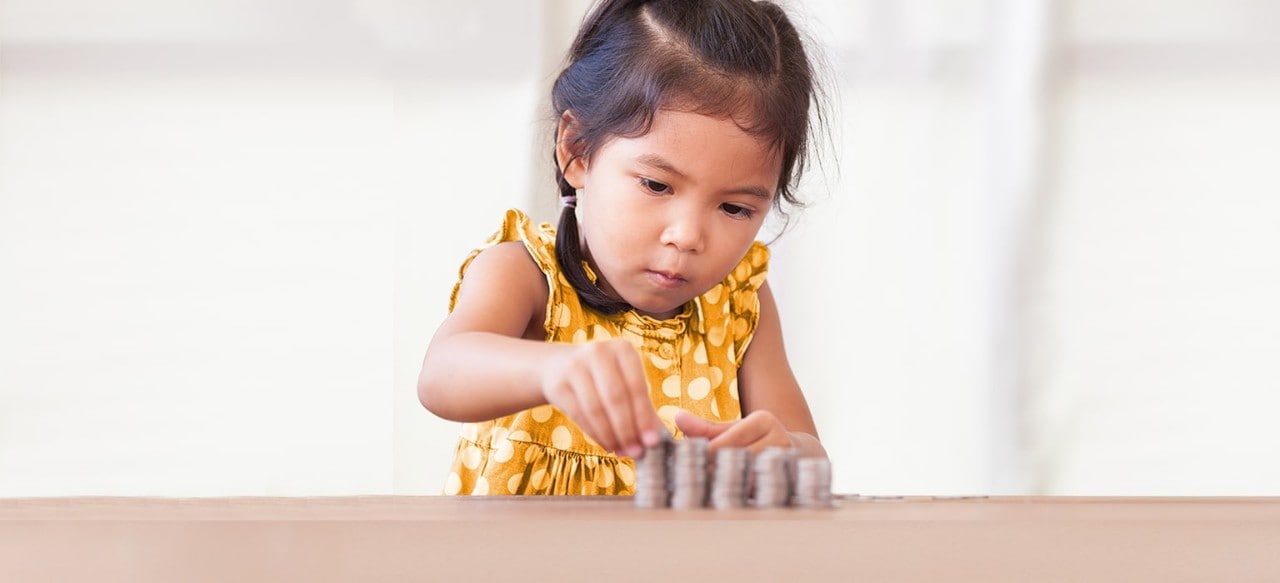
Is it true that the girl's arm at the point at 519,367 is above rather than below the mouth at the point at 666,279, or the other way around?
below

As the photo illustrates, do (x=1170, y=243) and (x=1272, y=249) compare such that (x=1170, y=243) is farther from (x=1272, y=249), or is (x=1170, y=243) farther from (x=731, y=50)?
(x=731, y=50)

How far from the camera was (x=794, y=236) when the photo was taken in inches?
75.1

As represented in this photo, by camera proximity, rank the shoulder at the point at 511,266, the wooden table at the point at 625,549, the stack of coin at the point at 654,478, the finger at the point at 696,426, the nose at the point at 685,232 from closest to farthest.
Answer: the wooden table at the point at 625,549 < the stack of coin at the point at 654,478 < the finger at the point at 696,426 < the nose at the point at 685,232 < the shoulder at the point at 511,266

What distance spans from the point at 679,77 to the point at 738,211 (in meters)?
0.12

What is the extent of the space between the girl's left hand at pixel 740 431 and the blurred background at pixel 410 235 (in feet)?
3.69

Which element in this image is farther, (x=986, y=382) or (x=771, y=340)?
(x=986, y=382)

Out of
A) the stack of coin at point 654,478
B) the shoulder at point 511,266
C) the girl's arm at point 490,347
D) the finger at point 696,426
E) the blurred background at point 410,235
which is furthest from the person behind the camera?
the blurred background at point 410,235

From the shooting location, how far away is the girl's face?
39.0 inches

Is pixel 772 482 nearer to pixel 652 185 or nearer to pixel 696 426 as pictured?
pixel 696 426

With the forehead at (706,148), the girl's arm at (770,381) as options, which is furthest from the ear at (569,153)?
the girl's arm at (770,381)

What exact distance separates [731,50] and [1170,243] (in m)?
1.19

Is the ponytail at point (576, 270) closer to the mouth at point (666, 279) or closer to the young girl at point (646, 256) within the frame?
the young girl at point (646, 256)

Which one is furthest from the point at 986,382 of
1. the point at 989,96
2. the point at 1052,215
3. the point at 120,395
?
the point at 120,395

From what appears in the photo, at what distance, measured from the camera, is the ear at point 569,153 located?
1.14 metres
